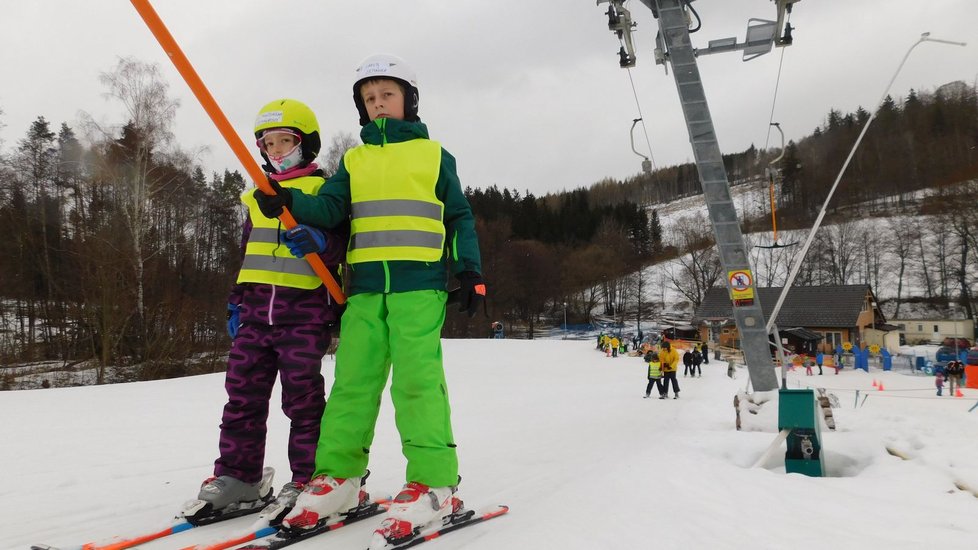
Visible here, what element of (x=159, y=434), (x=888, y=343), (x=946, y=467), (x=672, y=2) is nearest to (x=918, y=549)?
(x=946, y=467)

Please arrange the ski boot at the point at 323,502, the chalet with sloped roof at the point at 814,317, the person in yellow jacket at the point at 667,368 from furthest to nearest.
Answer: the chalet with sloped roof at the point at 814,317, the person in yellow jacket at the point at 667,368, the ski boot at the point at 323,502

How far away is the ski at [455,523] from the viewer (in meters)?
2.12

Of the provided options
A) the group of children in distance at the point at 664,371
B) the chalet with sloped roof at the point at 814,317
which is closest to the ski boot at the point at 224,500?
the group of children in distance at the point at 664,371

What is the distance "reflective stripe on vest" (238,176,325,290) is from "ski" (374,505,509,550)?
1264 millimetres

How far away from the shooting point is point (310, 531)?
224 centimetres

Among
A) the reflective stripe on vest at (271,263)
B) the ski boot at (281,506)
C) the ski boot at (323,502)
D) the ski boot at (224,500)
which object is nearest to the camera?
the ski boot at (323,502)

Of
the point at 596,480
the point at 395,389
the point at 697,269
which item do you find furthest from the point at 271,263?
the point at 697,269

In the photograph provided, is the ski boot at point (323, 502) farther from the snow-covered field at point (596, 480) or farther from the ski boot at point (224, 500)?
the ski boot at point (224, 500)

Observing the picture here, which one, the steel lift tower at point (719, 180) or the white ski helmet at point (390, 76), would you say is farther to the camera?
the steel lift tower at point (719, 180)

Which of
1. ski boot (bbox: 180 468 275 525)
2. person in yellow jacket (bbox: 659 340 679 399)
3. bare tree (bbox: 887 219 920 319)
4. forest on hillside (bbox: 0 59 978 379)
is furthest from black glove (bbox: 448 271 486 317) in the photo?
bare tree (bbox: 887 219 920 319)

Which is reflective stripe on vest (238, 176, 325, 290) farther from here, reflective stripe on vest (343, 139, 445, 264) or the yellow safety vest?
the yellow safety vest

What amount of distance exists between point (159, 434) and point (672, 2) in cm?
740

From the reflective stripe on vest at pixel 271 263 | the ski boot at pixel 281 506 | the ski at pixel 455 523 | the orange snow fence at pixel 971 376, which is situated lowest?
the orange snow fence at pixel 971 376

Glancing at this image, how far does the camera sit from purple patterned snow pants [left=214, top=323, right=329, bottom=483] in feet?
8.52
